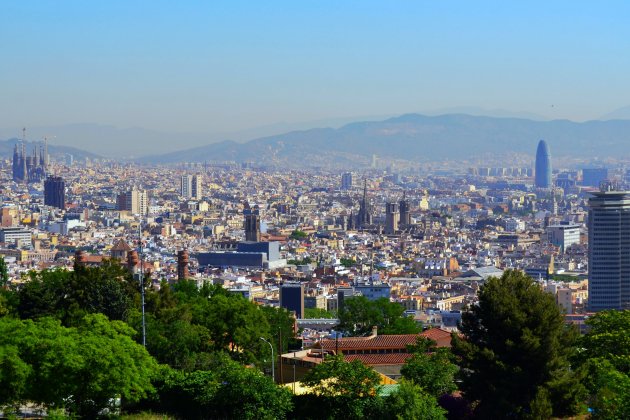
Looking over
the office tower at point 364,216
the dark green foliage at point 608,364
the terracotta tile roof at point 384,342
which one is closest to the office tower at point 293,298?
the terracotta tile roof at point 384,342

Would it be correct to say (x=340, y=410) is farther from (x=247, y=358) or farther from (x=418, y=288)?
(x=418, y=288)

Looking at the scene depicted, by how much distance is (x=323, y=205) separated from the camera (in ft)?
588

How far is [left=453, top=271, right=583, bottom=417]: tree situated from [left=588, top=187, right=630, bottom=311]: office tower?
5351cm

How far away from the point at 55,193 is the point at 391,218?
143ft

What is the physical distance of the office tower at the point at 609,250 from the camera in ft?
248

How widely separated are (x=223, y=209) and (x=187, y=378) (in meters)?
144

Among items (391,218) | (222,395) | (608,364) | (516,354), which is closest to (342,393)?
(222,395)

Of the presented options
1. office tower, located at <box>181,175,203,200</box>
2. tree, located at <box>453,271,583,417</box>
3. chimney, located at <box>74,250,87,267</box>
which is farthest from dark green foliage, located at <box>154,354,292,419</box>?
office tower, located at <box>181,175,203,200</box>

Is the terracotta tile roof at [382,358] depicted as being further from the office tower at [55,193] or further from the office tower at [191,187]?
the office tower at [191,187]

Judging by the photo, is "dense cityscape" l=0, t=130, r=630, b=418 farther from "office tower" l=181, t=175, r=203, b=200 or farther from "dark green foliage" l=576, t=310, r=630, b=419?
"dark green foliage" l=576, t=310, r=630, b=419

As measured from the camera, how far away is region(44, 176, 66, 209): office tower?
15700 centimetres

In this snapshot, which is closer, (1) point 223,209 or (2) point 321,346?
(2) point 321,346

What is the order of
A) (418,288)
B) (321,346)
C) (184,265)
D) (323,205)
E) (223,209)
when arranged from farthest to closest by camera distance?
(323,205)
(223,209)
(418,288)
(184,265)
(321,346)

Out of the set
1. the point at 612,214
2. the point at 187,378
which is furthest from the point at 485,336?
the point at 612,214
